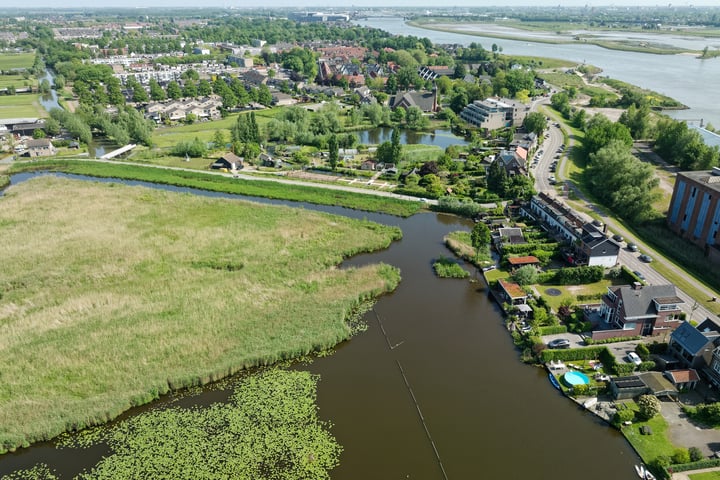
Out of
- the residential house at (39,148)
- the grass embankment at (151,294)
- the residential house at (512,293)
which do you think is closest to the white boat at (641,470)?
the residential house at (512,293)

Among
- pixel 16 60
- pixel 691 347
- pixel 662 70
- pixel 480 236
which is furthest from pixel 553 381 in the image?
pixel 16 60

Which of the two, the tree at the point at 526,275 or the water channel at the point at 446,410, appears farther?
the tree at the point at 526,275

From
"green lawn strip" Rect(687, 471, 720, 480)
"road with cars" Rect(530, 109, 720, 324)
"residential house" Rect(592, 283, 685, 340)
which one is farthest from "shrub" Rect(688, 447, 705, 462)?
"road with cars" Rect(530, 109, 720, 324)

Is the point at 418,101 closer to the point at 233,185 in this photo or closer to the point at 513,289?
the point at 233,185

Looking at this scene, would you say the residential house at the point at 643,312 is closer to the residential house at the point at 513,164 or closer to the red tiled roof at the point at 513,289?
the red tiled roof at the point at 513,289

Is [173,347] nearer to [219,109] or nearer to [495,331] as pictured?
[495,331]

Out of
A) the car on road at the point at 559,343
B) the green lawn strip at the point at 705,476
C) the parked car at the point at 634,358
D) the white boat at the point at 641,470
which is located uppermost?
the parked car at the point at 634,358

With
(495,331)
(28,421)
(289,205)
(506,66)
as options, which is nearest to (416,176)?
(289,205)
